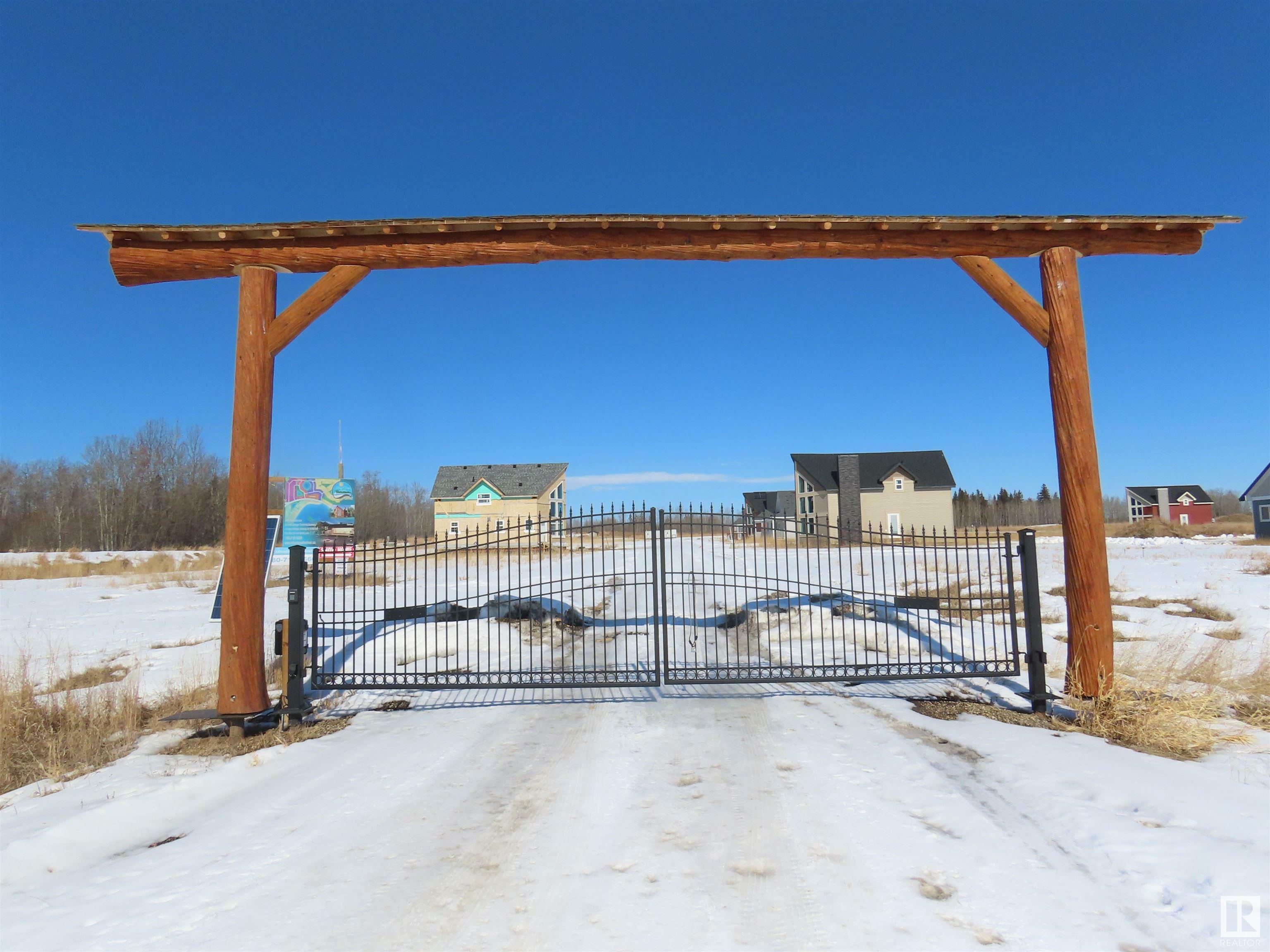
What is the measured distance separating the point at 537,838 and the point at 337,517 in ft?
61.6

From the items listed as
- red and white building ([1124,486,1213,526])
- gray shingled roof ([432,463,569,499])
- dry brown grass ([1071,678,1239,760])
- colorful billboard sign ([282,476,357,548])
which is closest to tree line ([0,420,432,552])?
gray shingled roof ([432,463,569,499])

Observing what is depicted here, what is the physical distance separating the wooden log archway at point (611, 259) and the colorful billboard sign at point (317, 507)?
543 inches

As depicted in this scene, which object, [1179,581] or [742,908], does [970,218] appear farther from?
[1179,581]

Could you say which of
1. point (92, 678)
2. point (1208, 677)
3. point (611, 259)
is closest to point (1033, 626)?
point (1208, 677)

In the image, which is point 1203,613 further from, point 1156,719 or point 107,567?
point 107,567

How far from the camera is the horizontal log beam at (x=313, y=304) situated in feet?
23.0

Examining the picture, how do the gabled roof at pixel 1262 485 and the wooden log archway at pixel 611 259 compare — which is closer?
the wooden log archway at pixel 611 259

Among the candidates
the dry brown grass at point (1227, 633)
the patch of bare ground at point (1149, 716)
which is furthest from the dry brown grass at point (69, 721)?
the dry brown grass at point (1227, 633)

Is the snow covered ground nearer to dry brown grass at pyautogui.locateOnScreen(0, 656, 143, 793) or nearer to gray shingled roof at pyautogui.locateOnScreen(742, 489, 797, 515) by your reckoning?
dry brown grass at pyautogui.locateOnScreen(0, 656, 143, 793)

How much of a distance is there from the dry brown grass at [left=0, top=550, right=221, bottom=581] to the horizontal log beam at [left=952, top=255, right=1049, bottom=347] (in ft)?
83.9

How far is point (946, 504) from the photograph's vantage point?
4469 centimetres

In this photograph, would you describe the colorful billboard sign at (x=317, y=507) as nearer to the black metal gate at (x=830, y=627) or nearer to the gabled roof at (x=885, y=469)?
the black metal gate at (x=830, y=627)

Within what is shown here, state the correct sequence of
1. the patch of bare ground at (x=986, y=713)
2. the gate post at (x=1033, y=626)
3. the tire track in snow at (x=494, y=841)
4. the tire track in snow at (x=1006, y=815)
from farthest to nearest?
1. the gate post at (x=1033, y=626)
2. the patch of bare ground at (x=986, y=713)
3. the tire track in snow at (x=1006, y=815)
4. the tire track in snow at (x=494, y=841)

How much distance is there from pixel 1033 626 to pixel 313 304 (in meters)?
8.99
